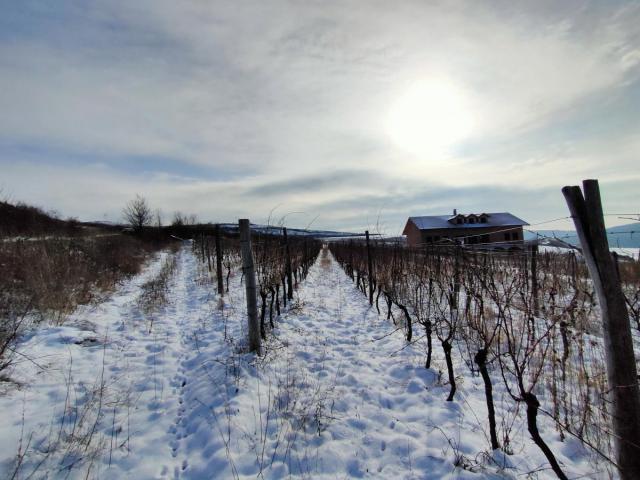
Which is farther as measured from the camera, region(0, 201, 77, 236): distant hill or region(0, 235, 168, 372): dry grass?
region(0, 201, 77, 236): distant hill

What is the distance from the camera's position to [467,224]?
1470 inches

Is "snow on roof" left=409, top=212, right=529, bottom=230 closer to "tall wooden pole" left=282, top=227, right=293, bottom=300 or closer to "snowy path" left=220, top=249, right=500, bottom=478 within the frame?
"tall wooden pole" left=282, top=227, right=293, bottom=300

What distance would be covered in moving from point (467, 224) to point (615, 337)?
39.4 metres

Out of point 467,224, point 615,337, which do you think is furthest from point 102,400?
point 467,224

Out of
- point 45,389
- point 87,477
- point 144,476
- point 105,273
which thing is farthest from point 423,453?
point 105,273

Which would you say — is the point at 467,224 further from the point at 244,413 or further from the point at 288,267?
the point at 244,413

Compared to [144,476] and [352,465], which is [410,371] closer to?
[352,465]

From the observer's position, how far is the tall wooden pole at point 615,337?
1662 millimetres

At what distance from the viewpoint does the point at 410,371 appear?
12.9ft

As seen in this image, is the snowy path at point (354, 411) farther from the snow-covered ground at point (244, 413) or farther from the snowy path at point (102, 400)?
the snowy path at point (102, 400)

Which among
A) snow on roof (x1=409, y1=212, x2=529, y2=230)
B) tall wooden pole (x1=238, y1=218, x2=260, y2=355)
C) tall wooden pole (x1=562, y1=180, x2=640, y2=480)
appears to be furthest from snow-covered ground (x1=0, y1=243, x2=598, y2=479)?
snow on roof (x1=409, y1=212, x2=529, y2=230)

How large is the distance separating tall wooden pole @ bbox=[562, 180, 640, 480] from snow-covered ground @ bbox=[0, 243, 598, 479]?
689mm

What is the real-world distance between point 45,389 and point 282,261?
243 inches

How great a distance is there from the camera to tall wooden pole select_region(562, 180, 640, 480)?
166cm
